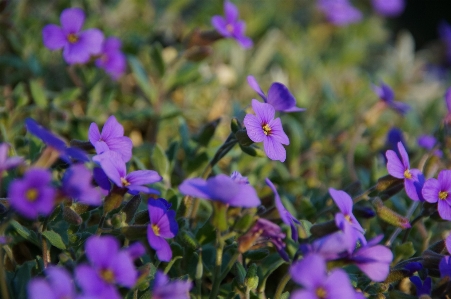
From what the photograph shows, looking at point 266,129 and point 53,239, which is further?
point 266,129

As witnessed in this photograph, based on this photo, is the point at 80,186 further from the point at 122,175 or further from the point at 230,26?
the point at 230,26

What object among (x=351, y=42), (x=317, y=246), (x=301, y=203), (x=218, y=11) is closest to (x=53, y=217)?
(x=317, y=246)

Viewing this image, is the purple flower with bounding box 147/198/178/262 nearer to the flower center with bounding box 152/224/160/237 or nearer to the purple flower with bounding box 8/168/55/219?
the flower center with bounding box 152/224/160/237

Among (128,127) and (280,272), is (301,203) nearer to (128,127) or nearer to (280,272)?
(280,272)

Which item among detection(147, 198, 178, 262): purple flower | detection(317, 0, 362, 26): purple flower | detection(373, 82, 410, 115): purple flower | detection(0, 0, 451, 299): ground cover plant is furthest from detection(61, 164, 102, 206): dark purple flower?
detection(317, 0, 362, 26): purple flower

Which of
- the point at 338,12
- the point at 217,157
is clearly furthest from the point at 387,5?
the point at 217,157
